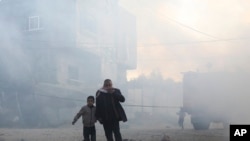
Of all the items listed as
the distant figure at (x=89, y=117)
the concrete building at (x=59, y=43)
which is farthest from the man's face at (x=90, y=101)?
the concrete building at (x=59, y=43)

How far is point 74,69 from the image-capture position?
59.8 feet

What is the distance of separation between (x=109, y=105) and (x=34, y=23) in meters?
12.5

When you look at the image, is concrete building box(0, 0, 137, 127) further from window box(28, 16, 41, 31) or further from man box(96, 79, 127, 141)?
man box(96, 79, 127, 141)

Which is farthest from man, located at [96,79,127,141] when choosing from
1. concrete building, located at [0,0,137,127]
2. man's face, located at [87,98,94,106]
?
concrete building, located at [0,0,137,127]

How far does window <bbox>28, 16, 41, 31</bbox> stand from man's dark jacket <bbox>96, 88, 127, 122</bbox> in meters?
11.7

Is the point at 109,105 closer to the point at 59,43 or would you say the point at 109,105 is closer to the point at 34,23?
the point at 59,43

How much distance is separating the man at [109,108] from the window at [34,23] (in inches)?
461

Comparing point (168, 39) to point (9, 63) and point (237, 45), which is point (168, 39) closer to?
point (237, 45)

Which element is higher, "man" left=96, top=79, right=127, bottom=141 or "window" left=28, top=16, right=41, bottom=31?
"window" left=28, top=16, right=41, bottom=31

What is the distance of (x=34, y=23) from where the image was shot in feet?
57.4

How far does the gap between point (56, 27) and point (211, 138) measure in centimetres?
955

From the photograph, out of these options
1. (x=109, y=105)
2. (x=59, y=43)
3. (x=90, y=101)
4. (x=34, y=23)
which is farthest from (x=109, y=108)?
(x=34, y=23)

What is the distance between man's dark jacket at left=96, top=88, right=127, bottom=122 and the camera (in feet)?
19.2

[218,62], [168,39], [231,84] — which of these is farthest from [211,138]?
[168,39]
